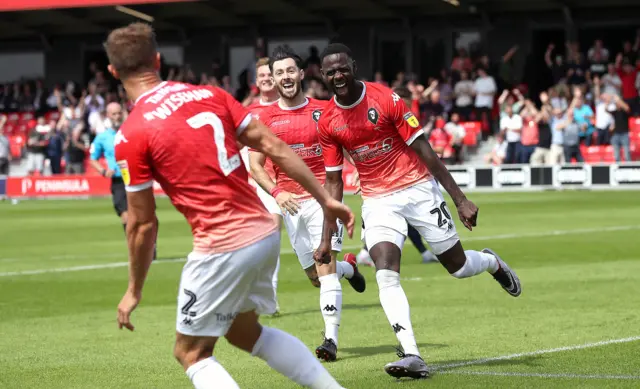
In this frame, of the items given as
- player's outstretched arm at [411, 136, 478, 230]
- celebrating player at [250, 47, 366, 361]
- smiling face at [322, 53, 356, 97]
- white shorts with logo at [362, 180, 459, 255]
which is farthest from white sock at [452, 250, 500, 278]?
smiling face at [322, 53, 356, 97]

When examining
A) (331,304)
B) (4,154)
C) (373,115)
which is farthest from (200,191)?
(4,154)

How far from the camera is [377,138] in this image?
8.79 m

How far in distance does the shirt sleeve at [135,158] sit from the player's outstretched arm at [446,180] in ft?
10.4

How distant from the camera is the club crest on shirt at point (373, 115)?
28.5 feet

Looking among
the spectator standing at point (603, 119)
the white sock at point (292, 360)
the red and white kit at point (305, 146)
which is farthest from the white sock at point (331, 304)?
the spectator standing at point (603, 119)

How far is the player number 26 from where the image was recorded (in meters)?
5.81

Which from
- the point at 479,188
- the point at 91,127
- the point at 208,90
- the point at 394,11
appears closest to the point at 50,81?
the point at 91,127

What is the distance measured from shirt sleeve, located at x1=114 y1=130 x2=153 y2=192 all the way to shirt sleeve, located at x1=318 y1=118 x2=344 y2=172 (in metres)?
3.36

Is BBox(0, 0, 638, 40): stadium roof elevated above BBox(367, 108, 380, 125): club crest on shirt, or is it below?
above

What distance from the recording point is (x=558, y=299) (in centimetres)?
1233

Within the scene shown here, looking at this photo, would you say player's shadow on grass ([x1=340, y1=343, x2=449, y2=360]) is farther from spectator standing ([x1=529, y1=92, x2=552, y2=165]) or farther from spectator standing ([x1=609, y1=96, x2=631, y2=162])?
spectator standing ([x1=529, y1=92, x2=552, y2=165])

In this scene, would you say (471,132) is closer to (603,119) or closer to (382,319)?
(603,119)

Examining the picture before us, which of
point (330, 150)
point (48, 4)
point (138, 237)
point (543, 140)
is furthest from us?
point (48, 4)

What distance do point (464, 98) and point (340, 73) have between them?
3024cm
